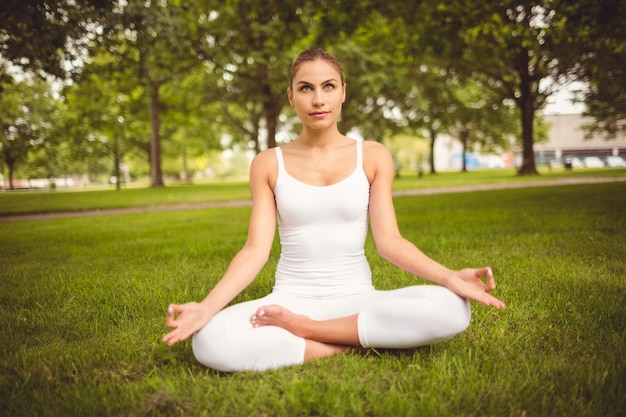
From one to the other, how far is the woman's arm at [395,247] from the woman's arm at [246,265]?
0.69 metres

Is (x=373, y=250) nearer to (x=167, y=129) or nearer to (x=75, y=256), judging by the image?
(x=75, y=256)

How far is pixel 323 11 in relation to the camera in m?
8.82

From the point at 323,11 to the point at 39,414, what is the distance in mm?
8612

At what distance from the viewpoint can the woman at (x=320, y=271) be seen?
7.63 ft

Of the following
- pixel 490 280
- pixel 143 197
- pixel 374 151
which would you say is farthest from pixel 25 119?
pixel 490 280

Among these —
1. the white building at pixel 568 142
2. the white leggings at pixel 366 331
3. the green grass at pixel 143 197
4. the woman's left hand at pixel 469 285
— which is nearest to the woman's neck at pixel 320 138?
the white leggings at pixel 366 331

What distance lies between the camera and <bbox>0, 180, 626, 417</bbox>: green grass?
6.93ft

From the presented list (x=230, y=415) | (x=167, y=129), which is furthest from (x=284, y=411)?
(x=167, y=129)

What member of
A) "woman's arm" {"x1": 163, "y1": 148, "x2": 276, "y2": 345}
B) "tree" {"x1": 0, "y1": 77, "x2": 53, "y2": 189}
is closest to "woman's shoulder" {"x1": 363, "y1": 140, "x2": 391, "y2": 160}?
"woman's arm" {"x1": 163, "y1": 148, "x2": 276, "y2": 345}

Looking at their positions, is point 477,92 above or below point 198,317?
above

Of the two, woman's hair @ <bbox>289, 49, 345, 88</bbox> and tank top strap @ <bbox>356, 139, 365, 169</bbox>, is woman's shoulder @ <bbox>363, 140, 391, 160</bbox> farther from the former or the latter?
woman's hair @ <bbox>289, 49, 345, 88</bbox>

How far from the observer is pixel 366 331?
2.44m

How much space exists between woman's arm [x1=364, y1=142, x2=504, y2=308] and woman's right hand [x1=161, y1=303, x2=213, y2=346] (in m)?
1.18

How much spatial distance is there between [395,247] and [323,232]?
47 cm
